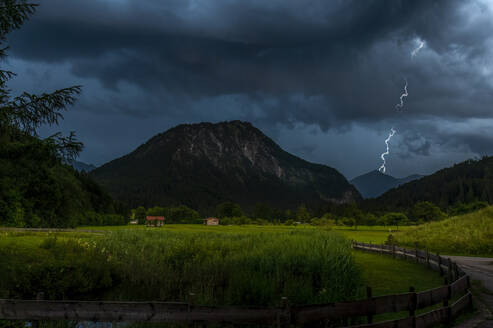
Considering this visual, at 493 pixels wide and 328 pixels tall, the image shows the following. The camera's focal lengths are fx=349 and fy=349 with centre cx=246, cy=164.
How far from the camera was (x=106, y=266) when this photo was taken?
2425 cm

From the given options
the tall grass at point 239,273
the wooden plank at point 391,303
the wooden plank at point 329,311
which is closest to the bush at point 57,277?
the tall grass at point 239,273

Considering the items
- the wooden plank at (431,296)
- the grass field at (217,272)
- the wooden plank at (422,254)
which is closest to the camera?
the wooden plank at (431,296)

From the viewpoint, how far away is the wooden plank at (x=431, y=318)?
359 inches

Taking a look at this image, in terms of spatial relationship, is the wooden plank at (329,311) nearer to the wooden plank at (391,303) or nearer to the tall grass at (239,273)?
the wooden plank at (391,303)

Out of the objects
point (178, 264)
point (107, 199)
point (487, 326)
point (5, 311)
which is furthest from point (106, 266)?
point (107, 199)

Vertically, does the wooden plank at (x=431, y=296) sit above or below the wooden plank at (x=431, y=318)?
above

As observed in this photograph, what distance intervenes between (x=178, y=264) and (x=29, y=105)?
1340cm

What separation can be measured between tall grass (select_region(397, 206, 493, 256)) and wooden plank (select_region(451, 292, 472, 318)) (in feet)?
94.0

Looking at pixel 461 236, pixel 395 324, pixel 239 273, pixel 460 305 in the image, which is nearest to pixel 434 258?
pixel 460 305

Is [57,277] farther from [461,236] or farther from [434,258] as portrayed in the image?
[461,236]

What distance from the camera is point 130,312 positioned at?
743 cm

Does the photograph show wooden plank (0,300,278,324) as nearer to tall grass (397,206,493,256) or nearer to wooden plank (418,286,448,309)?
wooden plank (418,286,448,309)

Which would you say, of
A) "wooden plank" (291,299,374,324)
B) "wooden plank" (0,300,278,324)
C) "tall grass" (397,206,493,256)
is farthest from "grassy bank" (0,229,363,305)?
"tall grass" (397,206,493,256)

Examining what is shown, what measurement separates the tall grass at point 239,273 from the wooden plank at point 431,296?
4364 millimetres
